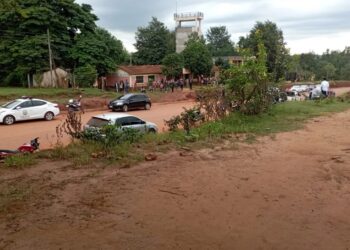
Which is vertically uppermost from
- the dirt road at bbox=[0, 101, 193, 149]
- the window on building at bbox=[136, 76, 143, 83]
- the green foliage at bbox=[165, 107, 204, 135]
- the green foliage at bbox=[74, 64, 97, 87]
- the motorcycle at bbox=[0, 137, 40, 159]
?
the green foliage at bbox=[74, 64, 97, 87]

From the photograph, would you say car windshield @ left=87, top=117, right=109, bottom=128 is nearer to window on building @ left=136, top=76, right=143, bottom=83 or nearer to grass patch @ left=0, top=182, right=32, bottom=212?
grass patch @ left=0, top=182, right=32, bottom=212

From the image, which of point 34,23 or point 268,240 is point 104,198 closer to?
point 268,240

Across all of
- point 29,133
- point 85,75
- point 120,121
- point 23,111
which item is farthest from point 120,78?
point 120,121

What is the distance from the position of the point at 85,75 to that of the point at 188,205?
115 feet

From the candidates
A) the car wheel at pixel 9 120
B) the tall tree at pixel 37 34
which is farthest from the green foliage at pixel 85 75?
the car wheel at pixel 9 120

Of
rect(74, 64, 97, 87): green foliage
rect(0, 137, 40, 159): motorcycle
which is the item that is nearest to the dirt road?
rect(0, 137, 40, 159): motorcycle

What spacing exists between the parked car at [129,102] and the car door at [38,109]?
7191 mm

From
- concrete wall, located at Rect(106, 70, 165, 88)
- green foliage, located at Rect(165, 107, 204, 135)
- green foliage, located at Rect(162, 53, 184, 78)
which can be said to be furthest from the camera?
green foliage, located at Rect(162, 53, 184, 78)

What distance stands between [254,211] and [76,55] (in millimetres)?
36676

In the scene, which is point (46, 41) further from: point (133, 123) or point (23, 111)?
point (133, 123)

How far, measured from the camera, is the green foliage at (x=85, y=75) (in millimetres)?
40859

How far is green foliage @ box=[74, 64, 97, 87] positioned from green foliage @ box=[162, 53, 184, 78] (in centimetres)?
1422

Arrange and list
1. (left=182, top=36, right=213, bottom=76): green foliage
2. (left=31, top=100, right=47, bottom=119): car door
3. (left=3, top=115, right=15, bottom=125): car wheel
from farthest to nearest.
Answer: (left=182, top=36, right=213, bottom=76): green foliage
(left=31, top=100, right=47, bottom=119): car door
(left=3, top=115, right=15, bottom=125): car wheel

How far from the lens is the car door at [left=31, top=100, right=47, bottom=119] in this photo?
24692mm
